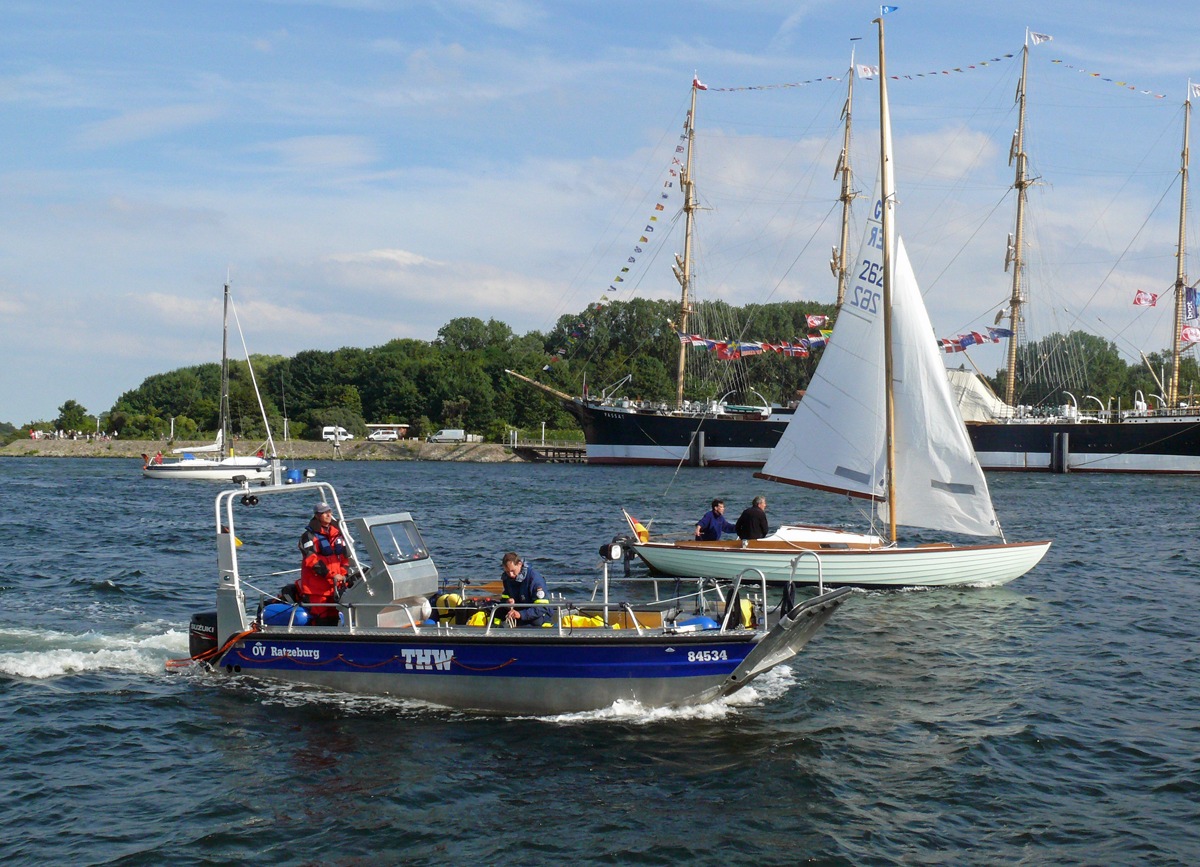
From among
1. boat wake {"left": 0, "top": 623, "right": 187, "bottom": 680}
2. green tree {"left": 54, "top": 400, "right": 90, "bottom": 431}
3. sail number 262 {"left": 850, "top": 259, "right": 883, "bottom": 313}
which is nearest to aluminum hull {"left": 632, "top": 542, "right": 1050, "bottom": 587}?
sail number 262 {"left": 850, "top": 259, "right": 883, "bottom": 313}

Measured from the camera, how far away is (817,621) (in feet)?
51.4

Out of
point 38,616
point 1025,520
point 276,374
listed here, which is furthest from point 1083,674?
point 276,374

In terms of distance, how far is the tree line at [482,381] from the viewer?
14250cm

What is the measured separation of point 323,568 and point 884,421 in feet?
52.4

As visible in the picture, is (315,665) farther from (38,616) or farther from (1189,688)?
(1189,688)

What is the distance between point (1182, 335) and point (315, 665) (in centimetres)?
8867

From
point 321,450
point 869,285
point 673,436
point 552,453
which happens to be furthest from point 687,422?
point 869,285

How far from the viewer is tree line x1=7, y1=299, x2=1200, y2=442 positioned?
14250 cm

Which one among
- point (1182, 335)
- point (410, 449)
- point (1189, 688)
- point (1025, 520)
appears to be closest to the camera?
point (1189, 688)

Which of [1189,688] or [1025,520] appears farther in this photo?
[1025,520]

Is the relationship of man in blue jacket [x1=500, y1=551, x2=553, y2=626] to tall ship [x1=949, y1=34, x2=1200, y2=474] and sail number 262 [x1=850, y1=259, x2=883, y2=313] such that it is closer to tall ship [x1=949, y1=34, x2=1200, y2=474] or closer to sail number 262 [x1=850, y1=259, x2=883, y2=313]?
sail number 262 [x1=850, y1=259, x2=883, y2=313]

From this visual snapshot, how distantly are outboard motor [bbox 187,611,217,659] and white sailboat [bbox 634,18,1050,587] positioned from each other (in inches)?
473

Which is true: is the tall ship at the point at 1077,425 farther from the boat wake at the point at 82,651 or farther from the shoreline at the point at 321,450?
the boat wake at the point at 82,651

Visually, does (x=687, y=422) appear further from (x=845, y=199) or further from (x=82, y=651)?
(x=82, y=651)
